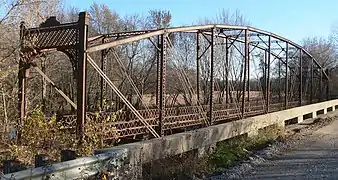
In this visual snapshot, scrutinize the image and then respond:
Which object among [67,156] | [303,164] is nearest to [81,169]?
[67,156]

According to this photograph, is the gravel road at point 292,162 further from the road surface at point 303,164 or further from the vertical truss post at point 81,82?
the vertical truss post at point 81,82

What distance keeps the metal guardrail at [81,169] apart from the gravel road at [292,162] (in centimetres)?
337

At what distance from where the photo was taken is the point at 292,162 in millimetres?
11305

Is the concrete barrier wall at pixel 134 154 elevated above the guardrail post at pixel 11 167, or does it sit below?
below

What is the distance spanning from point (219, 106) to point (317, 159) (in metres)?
7.03

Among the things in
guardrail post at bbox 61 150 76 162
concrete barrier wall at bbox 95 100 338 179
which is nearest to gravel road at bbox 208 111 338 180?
concrete barrier wall at bbox 95 100 338 179

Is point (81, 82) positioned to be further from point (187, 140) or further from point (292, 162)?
point (292, 162)

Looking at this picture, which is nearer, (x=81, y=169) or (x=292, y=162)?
(x=81, y=169)

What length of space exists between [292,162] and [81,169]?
7.28m

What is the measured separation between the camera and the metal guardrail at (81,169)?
15.2 feet

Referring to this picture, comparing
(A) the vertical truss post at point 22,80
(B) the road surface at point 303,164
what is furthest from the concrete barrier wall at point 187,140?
(A) the vertical truss post at point 22,80

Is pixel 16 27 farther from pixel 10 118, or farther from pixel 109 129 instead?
pixel 109 129

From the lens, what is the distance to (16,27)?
11.1 metres

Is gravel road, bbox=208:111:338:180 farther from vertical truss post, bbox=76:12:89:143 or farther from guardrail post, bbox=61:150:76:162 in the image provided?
guardrail post, bbox=61:150:76:162
